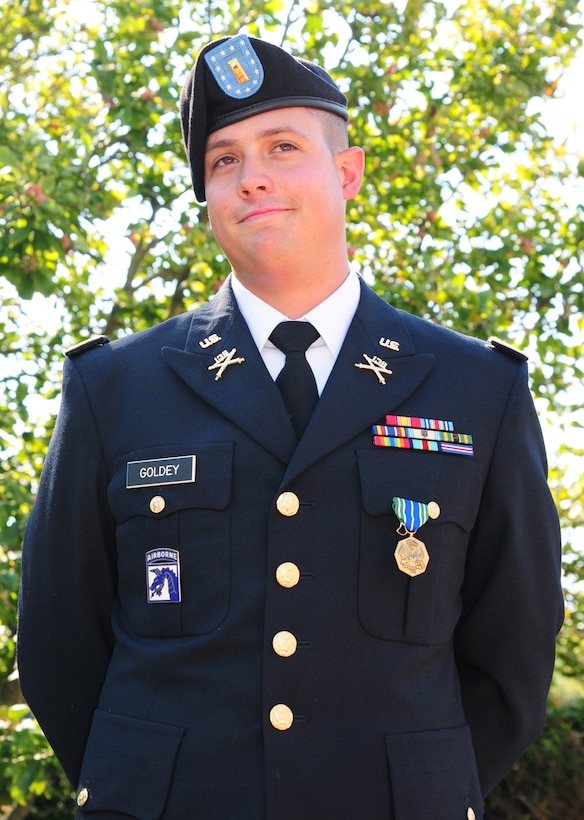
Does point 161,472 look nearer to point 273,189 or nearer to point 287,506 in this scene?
point 287,506

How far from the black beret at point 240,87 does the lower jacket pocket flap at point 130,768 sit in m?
1.14

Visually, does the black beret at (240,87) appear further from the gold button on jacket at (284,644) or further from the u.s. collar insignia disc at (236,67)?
the gold button on jacket at (284,644)

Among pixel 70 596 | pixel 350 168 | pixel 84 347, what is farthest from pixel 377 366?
pixel 70 596

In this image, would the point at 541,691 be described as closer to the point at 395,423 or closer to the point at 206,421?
the point at 395,423

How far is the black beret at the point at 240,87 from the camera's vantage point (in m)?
2.36

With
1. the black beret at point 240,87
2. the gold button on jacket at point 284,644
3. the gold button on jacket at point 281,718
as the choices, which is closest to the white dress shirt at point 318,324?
the black beret at point 240,87

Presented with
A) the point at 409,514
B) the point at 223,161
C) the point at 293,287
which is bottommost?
the point at 409,514

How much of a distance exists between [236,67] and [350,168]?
12.8 inches

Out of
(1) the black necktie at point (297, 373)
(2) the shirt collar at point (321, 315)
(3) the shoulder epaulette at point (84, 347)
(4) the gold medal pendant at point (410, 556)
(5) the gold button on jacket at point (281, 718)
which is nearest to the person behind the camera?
(5) the gold button on jacket at point (281, 718)

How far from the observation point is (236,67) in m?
2.40

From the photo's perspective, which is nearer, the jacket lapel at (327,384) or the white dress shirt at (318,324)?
the jacket lapel at (327,384)

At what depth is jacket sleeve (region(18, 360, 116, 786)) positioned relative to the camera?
2.27 m

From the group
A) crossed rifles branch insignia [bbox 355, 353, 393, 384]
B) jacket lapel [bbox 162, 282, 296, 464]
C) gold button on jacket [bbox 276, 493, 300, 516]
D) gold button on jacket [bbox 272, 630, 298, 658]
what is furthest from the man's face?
gold button on jacket [bbox 272, 630, 298, 658]

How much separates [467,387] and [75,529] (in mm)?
823
